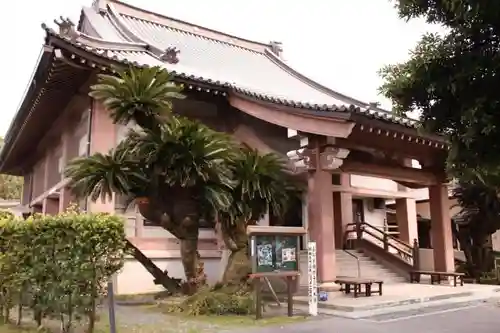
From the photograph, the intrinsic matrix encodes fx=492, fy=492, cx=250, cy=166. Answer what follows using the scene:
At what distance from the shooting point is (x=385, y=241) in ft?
52.9

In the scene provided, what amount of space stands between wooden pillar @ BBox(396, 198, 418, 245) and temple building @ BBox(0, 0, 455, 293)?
37mm

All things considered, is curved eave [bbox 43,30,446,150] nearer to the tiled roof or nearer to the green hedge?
the tiled roof

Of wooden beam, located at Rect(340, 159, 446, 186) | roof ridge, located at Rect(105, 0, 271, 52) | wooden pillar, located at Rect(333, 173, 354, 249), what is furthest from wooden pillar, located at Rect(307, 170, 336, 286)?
roof ridge, located at Rect(105, 0, 271, 52)

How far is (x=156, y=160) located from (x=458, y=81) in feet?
18.7

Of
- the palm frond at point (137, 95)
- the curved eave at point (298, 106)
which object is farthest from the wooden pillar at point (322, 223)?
the palm frond at point (137, 95)

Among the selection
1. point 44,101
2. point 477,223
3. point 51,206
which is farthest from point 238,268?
point 477,223

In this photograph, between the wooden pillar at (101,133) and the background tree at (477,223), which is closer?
the wooden pillar at (101,133)

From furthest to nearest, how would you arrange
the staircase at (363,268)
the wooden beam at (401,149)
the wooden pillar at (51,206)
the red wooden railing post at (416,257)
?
the wooden pillar at (51,206)
the red wooden railing post at (416,257)
the staircase at (363,268)
the wooden beam at (401,149)

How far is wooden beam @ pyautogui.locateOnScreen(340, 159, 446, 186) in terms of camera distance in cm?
1177

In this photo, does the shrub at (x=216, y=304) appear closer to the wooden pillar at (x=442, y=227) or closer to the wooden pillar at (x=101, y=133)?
the wooden pillar at (x=101, y=133)

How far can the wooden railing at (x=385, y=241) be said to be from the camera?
51.4 ft

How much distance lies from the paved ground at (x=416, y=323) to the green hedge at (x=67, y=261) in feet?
8.64


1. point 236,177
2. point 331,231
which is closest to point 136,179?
point 236,177

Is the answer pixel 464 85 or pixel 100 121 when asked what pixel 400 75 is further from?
pixel 100 121
